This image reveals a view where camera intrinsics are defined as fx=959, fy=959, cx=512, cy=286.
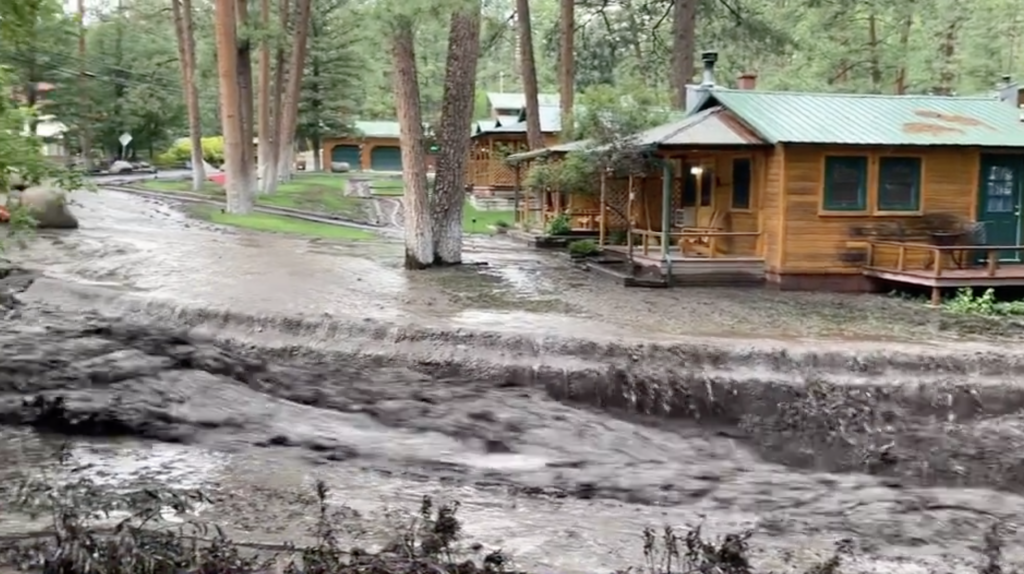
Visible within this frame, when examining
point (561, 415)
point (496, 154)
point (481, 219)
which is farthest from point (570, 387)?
point (496, 154)

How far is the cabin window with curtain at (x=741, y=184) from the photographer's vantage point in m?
16.3

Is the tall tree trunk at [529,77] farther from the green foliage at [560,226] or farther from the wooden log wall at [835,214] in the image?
the wooden log wall at [835,214]

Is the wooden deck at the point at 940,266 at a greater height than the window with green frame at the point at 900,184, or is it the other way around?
the window with green frame at the point at 900,184

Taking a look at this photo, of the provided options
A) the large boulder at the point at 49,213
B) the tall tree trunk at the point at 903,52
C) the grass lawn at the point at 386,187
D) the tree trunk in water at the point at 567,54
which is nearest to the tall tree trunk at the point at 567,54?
the tree trunk in water at the point at 567,54

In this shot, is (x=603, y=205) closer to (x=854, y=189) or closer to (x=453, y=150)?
(x=453, y=150)

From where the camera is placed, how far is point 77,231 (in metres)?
20.4

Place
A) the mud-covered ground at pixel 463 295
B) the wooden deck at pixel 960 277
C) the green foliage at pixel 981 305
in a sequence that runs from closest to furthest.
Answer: the mud-covered ground at pixel 463 295 → the green foliage at pixel 981 305 → the wooden deck at pixel 960 277

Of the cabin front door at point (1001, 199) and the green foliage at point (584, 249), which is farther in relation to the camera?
the green foliage at point (584, 249)

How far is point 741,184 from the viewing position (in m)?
16.5

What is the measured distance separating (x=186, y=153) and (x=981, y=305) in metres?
47.7

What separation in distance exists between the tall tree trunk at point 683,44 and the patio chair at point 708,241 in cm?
820

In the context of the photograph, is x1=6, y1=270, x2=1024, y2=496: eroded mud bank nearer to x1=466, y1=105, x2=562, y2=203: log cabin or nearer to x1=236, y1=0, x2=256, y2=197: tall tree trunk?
x1=236, y1=0, x2=256, y2=197: tall tree trunk

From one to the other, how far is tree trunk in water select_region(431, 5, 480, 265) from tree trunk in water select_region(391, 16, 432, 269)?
28cm

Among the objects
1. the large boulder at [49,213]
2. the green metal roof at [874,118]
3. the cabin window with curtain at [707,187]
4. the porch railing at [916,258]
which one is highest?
the green metal roof at [874,118]
